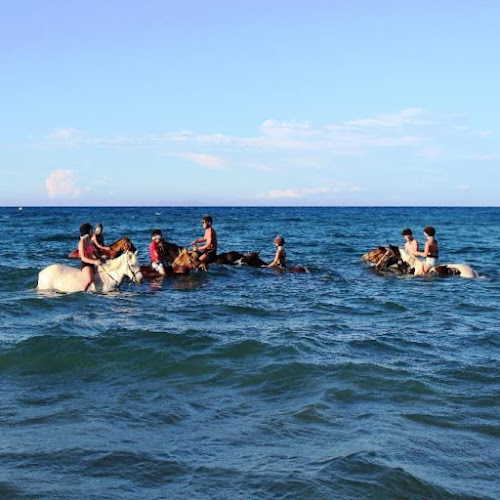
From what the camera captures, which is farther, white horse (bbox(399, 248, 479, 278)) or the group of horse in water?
→ white horse (bbox(399, 248, 479, 278))

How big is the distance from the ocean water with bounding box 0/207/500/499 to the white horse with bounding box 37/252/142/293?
0.36 m

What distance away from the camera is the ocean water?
5.35 meters

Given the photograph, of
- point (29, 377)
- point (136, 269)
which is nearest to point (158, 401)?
point (29, 377)

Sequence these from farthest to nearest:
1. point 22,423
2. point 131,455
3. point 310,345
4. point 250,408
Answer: point 310,345, point 250,408, point 22,423, point 131,455

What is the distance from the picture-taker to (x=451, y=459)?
5828mm

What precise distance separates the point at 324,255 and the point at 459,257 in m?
5.71

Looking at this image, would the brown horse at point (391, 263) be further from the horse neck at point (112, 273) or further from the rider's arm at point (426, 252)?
the horse neck at point (112, 273)

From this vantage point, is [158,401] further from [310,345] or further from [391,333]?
[391,333]

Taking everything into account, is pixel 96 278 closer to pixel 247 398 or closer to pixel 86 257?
pixel 86 257

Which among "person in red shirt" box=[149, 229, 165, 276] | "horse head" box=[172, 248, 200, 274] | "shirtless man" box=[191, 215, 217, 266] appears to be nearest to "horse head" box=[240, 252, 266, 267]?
"shirtless man" box=[191, 215, 217, 266]

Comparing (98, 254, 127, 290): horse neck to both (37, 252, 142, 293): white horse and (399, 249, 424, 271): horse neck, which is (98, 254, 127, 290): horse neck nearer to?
(37, 252, 142, 293): white horse

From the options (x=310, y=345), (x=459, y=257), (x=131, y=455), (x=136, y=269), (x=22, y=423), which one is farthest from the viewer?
(x=459, y=257)

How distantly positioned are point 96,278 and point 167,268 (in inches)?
151

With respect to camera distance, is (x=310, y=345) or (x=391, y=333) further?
(x=391, y=333)
